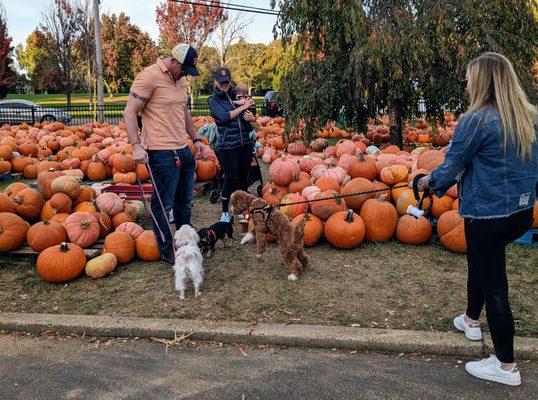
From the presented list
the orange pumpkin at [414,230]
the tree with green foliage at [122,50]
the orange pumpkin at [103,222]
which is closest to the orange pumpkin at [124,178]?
the orange pumpkin at [103,222]

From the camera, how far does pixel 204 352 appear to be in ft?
12.2

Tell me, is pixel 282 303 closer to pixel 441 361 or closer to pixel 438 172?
pixel 441 361

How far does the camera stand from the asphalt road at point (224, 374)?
314 centimetres

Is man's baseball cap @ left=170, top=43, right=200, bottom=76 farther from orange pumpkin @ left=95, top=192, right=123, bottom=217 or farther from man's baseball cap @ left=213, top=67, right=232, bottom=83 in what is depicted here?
orange pumpkin @ left=95, top=192, right=123, bottom=217

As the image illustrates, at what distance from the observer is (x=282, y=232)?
4.91 metres

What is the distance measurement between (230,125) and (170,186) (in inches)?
65.1

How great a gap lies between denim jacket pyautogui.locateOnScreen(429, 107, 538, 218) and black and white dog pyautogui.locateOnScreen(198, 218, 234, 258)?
3124 mm

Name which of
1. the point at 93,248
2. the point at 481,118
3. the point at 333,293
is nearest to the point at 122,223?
the point at 93,248

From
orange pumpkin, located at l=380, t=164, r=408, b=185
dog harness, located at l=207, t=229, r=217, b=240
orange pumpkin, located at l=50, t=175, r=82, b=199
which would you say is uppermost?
orange pumpkin, located at l=380, t=164, r=408, b=185

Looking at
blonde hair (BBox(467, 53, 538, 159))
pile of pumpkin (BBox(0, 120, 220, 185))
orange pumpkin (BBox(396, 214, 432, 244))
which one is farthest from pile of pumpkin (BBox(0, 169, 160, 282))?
blonde hair (BBox(467, 53, 538, 159))

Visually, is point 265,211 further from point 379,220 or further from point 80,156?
point 80,156

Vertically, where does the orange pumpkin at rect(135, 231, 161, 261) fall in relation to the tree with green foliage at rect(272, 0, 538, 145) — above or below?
below

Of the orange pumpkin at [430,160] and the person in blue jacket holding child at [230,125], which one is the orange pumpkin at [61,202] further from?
the orange pumpkin at [430,160]

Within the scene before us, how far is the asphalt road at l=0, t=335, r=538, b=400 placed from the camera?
124 inches
